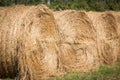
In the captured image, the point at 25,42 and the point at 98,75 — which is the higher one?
the point at 25,42

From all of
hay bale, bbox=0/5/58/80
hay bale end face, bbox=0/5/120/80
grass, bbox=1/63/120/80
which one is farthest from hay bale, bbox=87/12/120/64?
hay bale, bbox=0/5/58/80

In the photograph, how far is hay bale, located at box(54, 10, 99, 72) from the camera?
13.1 m

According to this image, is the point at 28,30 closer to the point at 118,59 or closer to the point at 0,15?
the point at 0,15

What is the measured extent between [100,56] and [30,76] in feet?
13.9

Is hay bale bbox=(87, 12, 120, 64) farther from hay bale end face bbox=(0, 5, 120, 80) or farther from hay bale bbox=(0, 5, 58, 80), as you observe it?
hay bale bbox=(0, 5, 58, 80)

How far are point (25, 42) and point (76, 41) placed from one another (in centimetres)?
305

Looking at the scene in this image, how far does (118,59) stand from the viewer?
50.9 ft

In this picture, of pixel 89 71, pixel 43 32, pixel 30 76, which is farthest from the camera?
pixel 89 71

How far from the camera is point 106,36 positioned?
15.1 meters

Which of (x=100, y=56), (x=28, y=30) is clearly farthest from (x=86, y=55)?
(x=28, y=30)

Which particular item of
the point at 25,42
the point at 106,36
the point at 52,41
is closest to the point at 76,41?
the point at 52,41

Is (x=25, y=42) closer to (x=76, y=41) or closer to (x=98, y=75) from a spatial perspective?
(x=98, y=75)

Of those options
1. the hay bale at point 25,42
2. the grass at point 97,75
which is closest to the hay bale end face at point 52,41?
the hay bale at point 25,42

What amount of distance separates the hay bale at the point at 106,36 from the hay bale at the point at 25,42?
2949 mm
